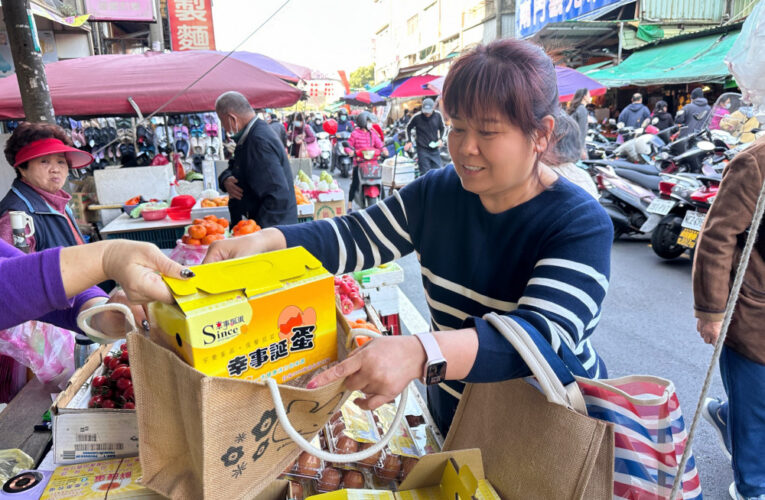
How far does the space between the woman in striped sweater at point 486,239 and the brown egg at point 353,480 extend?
33 cm

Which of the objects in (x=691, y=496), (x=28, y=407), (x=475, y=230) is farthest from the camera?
(x=28, y=407)

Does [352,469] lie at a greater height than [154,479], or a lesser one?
lesser

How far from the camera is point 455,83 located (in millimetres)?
1219

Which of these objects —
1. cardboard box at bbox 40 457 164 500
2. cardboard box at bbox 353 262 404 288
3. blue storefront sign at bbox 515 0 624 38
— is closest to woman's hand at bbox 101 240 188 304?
cardboard box at bbox 40 457 164 500

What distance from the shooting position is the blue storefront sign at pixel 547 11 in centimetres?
1700

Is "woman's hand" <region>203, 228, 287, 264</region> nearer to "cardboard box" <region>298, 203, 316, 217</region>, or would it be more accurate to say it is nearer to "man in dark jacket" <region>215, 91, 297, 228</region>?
"man in dark jacket" <region>215, 91, 297, 228</region>

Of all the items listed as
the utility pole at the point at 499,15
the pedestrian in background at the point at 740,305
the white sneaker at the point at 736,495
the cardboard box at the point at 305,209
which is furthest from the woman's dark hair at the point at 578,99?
the utility pole at the point at 499,15

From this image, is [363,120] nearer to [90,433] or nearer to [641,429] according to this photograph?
[90,433]

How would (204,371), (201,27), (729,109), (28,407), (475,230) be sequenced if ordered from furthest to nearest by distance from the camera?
(201,27) < (729,109) < (28,407) < (475,230) < (204,371)

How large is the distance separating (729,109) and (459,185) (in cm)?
608

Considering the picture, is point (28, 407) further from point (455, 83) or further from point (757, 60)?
point (757, 60)

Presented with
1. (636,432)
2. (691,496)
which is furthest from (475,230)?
(691,496)

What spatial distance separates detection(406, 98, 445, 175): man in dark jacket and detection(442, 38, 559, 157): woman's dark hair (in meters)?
8.72

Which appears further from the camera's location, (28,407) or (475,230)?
(28,407)
